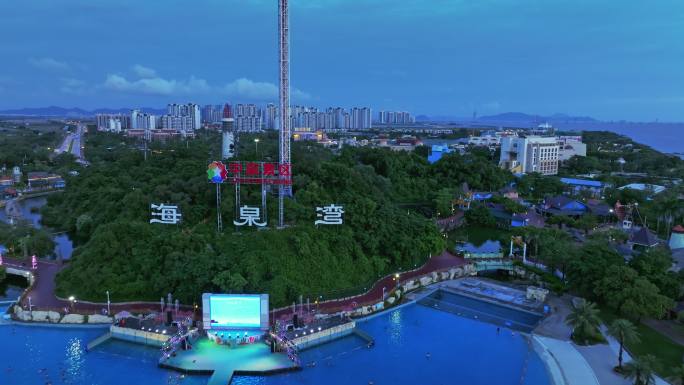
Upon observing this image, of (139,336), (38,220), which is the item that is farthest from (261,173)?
(38,220)

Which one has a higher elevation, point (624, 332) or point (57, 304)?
point (624, 332)

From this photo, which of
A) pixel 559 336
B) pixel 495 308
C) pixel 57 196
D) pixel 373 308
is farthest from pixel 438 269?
pixel 57 196

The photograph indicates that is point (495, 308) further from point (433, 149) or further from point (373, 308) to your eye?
point (433, 149)

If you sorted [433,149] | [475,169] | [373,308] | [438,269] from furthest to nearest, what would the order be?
[433,149], [475,169], [438,269], [373,308]

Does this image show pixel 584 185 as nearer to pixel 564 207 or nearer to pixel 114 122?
pixel 564 207

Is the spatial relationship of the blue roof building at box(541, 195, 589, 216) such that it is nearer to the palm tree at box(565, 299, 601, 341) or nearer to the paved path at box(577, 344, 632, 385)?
the palm tree at box(565, 299, 601, 341)

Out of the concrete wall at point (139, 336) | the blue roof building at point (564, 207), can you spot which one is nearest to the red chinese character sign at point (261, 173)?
the concrete wall at point (139, 336)
